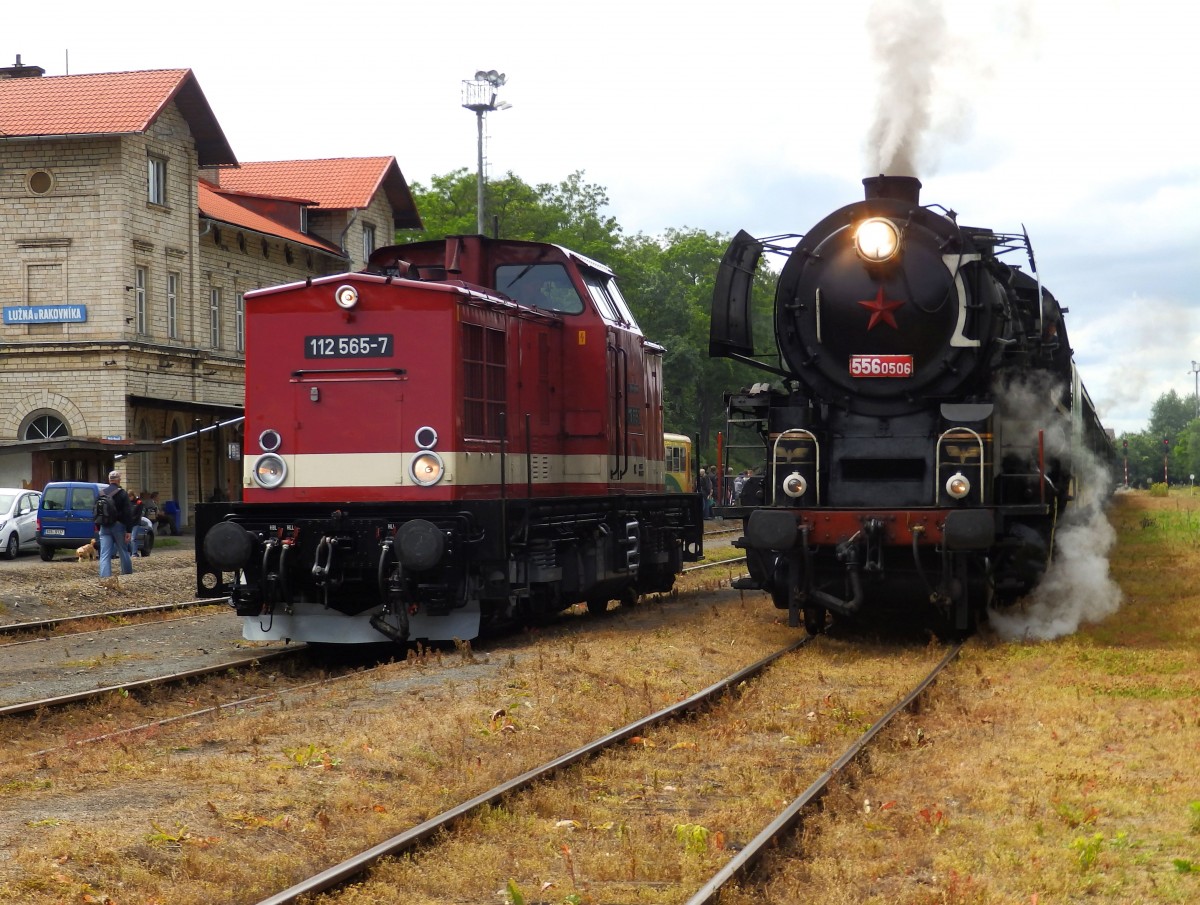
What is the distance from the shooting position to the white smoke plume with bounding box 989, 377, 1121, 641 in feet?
43.6

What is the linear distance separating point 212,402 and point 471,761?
3468 centimetres

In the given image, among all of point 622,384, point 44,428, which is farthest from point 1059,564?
point 44,428

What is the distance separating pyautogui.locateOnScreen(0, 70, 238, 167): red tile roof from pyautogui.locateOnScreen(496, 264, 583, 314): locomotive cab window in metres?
24.7

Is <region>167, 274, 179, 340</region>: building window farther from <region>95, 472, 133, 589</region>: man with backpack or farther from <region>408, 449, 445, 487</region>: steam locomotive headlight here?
<region>408, 449, 445, 487</region>: steam locomotive headlight

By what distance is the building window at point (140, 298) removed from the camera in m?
37.8

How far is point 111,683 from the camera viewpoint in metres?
11.5

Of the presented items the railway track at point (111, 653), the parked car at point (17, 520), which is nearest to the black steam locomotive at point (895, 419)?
the railway track at point (111, 653)

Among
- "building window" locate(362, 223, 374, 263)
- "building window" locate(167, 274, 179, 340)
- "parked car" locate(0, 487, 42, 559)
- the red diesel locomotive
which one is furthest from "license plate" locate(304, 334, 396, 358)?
"building window" locate(362, 223, 374, 263)

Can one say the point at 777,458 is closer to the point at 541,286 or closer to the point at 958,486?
the point at 958,486

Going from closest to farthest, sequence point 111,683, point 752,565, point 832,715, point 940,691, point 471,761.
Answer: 1. point 471,761
2. point 832,715
3. point 940,691
4. point 111,683
5. point 752,565

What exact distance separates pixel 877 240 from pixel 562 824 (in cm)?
725

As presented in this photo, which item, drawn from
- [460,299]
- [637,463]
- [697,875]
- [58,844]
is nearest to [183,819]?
[58,844]

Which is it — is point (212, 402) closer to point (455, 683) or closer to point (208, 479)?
point (208, 479)

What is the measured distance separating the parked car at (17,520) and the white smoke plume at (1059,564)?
19.3 meters
